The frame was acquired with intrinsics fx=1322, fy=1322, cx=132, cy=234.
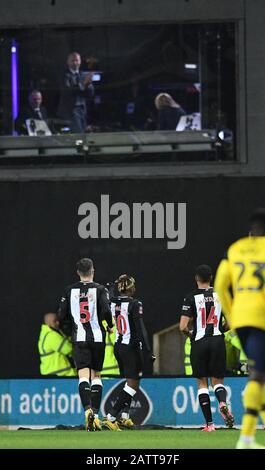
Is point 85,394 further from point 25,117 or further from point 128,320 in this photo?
point 25,117

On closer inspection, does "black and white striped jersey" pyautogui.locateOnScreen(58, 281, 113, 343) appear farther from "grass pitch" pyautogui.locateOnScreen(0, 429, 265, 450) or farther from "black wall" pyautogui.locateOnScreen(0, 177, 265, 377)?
"black wall" pyautogui.locateOnScreen(0, 177, 265, 377)

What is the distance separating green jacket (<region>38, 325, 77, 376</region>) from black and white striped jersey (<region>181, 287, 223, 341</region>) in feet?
13.2

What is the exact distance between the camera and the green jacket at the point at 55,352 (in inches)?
856

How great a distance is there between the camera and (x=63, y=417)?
20.3m

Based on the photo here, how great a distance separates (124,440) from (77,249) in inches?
380

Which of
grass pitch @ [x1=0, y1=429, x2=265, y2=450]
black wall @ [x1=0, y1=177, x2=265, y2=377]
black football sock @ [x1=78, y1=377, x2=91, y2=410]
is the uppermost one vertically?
black wall @ [x1=0, y1=177, x2=265, y2=377]

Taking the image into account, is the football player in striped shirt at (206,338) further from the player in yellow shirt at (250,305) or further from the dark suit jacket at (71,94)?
the dark suit jacket at (71,94)

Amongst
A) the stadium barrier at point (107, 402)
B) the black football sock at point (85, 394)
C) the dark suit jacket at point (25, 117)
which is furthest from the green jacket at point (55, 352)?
the dark suit jacket at point (25, 117)

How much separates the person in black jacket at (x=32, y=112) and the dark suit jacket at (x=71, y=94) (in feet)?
1.09

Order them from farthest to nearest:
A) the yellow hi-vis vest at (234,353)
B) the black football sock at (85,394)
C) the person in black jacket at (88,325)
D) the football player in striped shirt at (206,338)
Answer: the yellow hi-vis vest at (234,353) → the football player in striped shirt at (206,338) → the person in black jacket at (88,325) → the black football sock at (85,394)

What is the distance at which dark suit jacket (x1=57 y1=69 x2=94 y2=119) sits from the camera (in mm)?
25031

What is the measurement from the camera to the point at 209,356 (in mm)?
18141

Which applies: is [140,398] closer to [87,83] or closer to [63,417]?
[63,417]

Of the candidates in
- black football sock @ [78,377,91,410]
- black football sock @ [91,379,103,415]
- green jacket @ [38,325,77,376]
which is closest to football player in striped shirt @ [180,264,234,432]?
black football sock @ [91,379,103,415]
